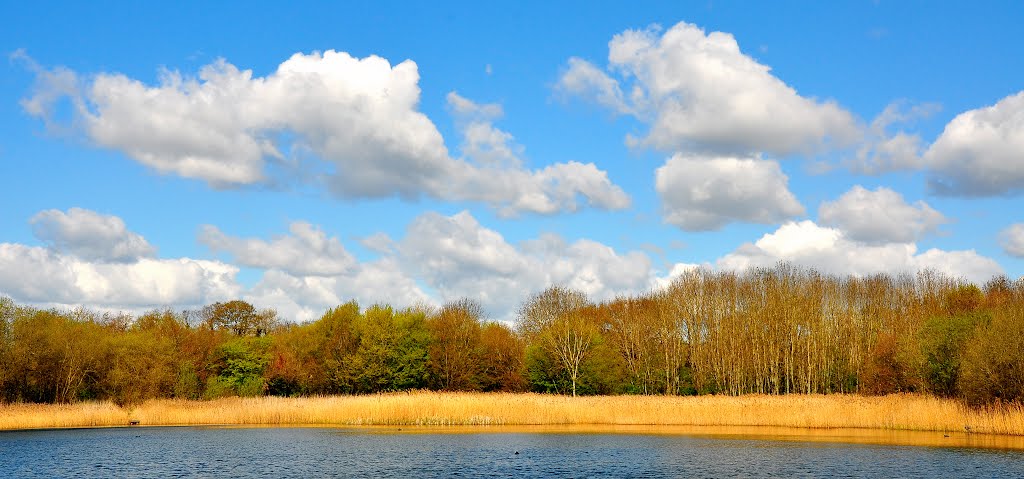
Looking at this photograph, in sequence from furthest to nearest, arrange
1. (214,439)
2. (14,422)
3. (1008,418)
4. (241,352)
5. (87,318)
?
(241,352)
(87,318)
(14,422)
(214,439)
(1008,418)

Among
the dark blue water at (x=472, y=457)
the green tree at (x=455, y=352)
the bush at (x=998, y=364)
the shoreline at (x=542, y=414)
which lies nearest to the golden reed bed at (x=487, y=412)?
the shoreline at (x=542, y=414)

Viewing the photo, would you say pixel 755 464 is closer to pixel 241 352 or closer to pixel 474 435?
pixel 474 435

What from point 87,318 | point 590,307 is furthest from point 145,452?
point 590,307

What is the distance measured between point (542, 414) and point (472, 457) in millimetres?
18296

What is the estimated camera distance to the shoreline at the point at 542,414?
4256 centimetres

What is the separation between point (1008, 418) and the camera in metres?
37.4

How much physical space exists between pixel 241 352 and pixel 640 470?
57.0m

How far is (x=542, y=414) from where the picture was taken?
49.9m

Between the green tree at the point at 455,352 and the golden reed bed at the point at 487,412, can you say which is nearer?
the golden reed bed at the point at 487,412

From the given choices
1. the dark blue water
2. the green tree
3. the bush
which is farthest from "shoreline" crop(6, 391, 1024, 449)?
the green tree

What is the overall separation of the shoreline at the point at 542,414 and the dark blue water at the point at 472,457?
639 centimetres

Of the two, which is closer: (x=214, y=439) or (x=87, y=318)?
(x=214, y=439)

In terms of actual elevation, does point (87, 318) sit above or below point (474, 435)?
above

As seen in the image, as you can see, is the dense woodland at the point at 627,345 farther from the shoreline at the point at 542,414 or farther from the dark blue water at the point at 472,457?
the dark blue water at the point at 472,457
